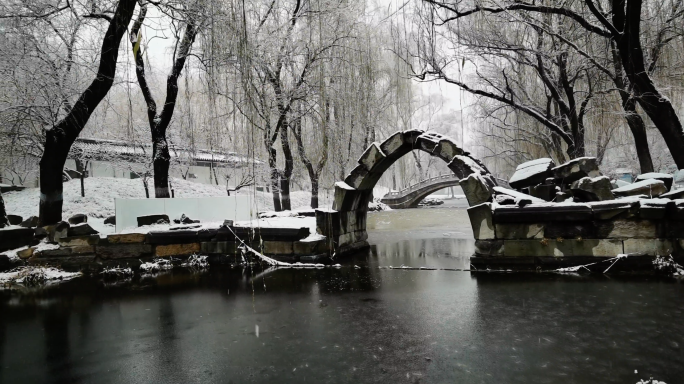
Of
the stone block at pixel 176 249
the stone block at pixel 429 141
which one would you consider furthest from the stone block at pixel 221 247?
the stone block at pixel 429 141

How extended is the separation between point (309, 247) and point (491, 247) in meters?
3.42

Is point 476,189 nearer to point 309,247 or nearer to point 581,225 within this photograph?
point 581,225

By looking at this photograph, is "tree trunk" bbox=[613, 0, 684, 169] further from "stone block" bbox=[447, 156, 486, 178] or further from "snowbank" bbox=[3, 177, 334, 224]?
"snowbank" bbox=[3, 177, 334, 224]

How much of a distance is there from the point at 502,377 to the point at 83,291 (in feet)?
21.0

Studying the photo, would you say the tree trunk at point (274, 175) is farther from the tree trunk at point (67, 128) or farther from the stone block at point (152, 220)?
the tree trunk at point (67, 128)

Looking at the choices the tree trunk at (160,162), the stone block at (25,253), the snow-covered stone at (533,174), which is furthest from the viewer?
the tree trunk at (160,162)

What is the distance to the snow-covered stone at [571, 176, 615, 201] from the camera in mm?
6520

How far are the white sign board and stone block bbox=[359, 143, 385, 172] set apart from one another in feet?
10.4

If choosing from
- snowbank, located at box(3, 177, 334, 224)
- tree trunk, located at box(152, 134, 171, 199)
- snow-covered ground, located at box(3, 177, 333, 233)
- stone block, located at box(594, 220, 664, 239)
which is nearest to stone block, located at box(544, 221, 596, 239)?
stone block, located at box(594, 220, 664, 239)

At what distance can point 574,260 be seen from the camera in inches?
253

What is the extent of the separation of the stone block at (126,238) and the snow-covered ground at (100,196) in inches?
252

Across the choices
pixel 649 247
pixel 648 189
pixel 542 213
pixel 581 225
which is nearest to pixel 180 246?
pixel 542 213

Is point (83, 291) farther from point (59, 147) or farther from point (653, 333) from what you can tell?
point (653, 333)

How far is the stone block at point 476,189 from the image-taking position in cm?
682
